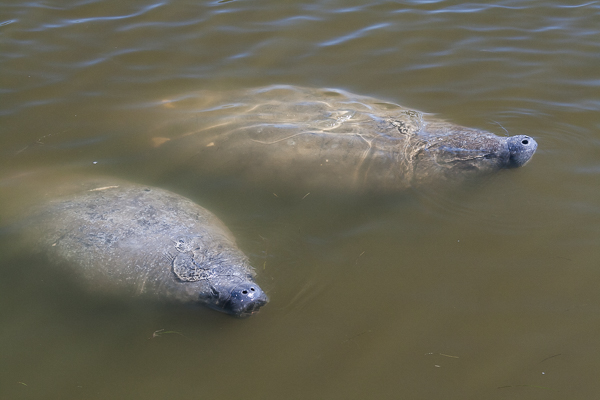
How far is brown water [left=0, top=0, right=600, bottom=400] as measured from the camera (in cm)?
322

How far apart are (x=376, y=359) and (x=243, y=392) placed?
37.9 inches

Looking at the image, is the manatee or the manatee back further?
the manatee

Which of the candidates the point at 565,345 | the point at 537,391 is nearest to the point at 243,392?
the point at 537,391

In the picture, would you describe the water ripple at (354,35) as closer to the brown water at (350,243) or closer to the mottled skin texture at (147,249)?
the brown water at (350,243)

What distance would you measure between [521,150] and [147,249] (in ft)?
12.3

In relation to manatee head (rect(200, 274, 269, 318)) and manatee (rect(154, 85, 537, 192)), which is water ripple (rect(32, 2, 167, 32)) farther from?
manatee head (rect(200, 274, 269, 318))

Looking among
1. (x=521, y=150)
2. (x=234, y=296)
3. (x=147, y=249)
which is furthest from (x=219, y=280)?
(x=521, y=150)

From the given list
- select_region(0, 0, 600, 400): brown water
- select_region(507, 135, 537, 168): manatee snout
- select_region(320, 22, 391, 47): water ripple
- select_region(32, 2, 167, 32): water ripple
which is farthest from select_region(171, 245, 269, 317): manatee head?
select_region(32, 2, 167, 32): water ripple

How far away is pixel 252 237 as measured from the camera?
4.28m

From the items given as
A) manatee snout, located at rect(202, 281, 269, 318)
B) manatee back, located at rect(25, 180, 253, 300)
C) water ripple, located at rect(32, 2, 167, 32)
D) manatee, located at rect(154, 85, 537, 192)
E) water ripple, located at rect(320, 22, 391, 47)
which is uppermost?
water ripple, located at rect(32, 2, 167, 32)

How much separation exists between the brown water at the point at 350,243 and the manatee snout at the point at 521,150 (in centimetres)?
14

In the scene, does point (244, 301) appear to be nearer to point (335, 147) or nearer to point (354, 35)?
point (335, 147)

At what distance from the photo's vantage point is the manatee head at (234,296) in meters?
3.44

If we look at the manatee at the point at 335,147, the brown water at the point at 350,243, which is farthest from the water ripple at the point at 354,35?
the manatee at the point at 335,147
